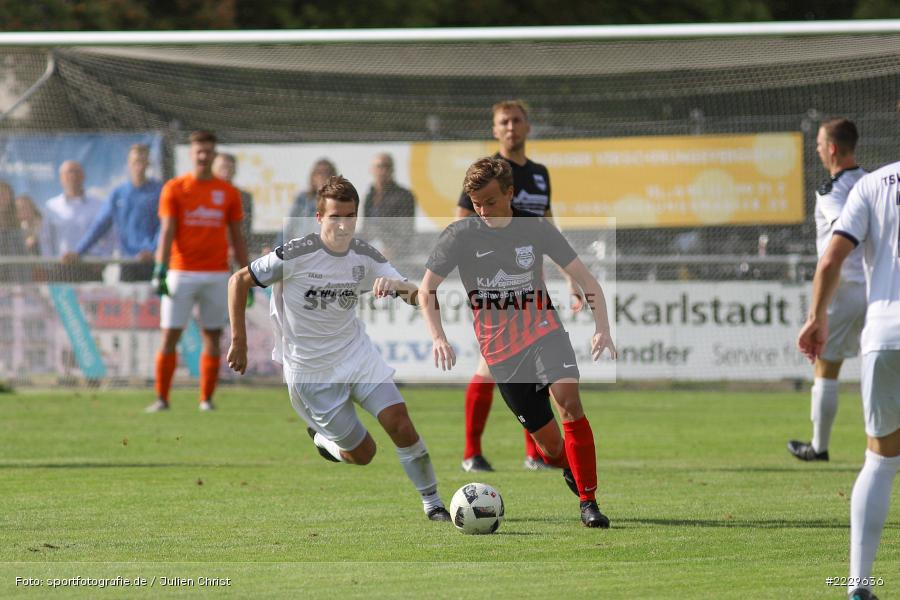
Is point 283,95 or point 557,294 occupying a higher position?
point 283,95

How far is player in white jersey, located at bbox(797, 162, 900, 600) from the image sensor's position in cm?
501

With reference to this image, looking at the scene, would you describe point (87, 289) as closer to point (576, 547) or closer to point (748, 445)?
point (748, 445)

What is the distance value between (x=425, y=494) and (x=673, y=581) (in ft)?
6.60

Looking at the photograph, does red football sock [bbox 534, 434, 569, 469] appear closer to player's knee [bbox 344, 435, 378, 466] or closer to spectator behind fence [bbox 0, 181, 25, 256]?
player's knee [bbox 344, 435, 378, 466]

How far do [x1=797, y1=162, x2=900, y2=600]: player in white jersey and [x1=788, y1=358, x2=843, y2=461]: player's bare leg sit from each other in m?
4.52

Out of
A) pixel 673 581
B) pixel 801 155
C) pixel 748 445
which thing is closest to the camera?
pixel 673 581

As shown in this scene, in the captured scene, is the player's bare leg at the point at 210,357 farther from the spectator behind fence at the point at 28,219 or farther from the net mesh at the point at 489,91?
the spectator behind fence at the point at 28,219

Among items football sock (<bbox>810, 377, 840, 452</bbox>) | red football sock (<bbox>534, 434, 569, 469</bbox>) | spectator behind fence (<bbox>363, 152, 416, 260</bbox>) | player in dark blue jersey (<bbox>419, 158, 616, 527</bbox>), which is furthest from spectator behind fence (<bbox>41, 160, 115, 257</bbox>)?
red football sock (<bbox>534, 434, 569, 469</bbox>)

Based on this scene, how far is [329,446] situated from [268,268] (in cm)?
124

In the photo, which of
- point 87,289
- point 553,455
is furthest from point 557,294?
point 553,455

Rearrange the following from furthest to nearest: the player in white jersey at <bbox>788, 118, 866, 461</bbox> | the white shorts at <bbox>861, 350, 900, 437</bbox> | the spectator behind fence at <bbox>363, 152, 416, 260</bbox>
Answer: the spectator behind fence at <bbox>363, 152, 416, 260</bbox>, the player in white jersey at <bbox>788, 118, 866, 461</bbox>, the white shorts at <bbox>861, 350, 900, 437</bbox>

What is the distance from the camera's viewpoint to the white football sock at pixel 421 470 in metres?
7.18

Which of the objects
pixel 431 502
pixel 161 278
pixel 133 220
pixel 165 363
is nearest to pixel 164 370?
pixel 165 363

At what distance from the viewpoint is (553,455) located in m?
7.51
